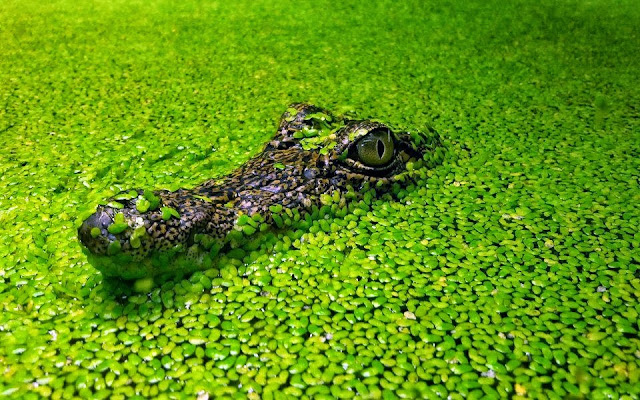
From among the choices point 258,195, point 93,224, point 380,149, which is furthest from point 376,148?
point 93,224

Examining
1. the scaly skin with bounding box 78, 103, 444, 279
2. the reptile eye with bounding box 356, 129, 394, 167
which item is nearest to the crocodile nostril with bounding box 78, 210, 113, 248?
the scaly skin with bounding box 78, 103, 444, 279

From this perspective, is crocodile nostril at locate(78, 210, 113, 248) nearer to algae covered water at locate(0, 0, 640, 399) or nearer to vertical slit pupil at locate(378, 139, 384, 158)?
algae covered water at locate(0, 0, 640, 399)

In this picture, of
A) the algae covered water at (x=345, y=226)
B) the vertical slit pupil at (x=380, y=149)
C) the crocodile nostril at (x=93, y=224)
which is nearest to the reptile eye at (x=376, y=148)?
the vertical slit pupil at (x=380, y=149)

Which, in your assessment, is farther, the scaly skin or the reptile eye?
the reptile eye

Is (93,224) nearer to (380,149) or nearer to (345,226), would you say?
(345,226)

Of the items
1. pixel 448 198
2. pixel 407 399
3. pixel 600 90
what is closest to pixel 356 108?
pixel 448 198

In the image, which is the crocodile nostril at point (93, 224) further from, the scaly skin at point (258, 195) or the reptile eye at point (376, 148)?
the reptile eye at point (376, 148)

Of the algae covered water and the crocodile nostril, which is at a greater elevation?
the crocodile nostril
